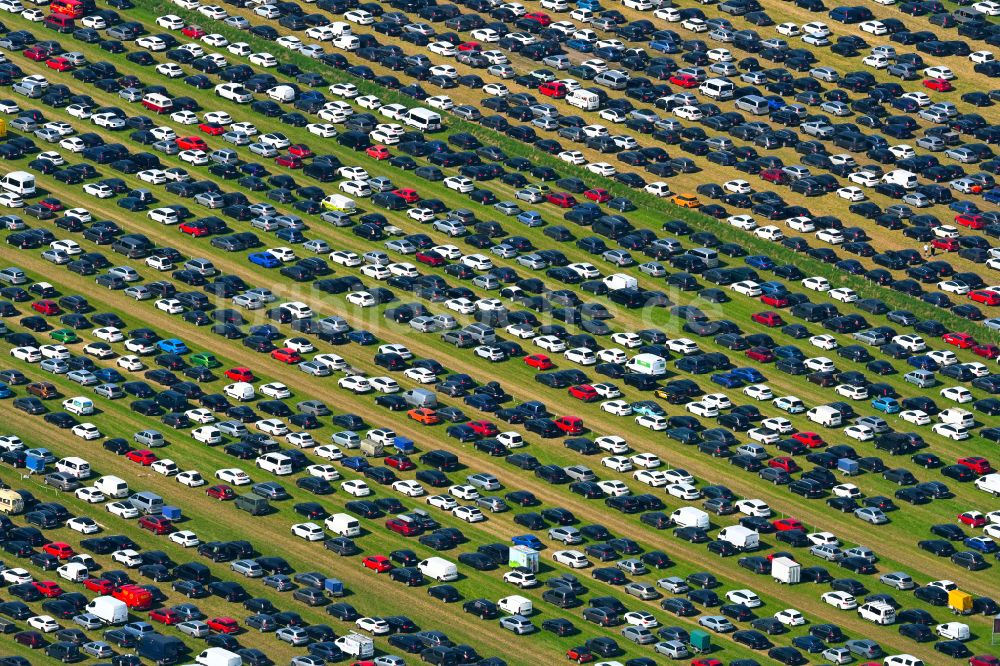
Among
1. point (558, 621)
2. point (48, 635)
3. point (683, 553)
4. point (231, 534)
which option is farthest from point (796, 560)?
point (48, 635)

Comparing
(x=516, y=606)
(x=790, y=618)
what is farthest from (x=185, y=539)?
(x=790, y=618)

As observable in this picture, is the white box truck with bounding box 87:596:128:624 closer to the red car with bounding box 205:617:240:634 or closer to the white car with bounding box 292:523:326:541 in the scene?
the red car with bounding box 205:617:240:634

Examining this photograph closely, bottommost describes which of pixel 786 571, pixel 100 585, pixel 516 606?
pixel 100 585

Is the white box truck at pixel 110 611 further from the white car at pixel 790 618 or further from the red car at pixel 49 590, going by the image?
the white car at pixel 790 618

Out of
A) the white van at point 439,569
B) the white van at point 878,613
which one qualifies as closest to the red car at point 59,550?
the white van at point 439,569

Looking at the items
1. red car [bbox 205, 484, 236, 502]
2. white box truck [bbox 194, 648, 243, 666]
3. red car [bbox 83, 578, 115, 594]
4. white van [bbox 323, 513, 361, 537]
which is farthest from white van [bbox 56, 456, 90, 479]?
white box truck [bbox 194, 648, 243, 666]

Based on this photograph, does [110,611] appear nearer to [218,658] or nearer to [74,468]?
[218,658]
